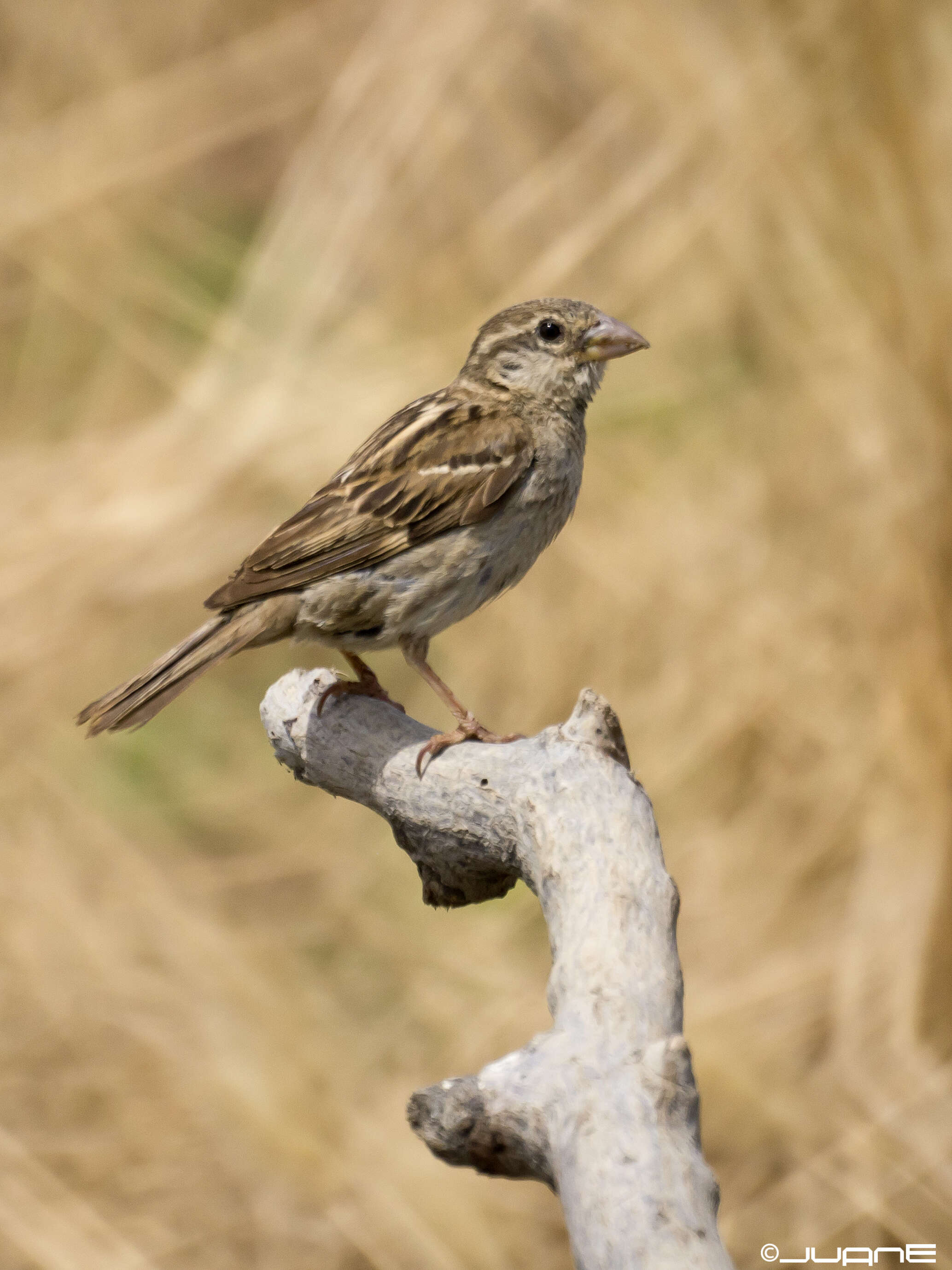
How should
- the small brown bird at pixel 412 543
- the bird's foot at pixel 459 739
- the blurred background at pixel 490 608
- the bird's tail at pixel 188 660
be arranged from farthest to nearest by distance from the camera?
the blurred background at pixel 490 608 → the small brown bird at pixel 412 543 → the bird's tail at pixel 188 660 → the bird's foot at pixel 459 739

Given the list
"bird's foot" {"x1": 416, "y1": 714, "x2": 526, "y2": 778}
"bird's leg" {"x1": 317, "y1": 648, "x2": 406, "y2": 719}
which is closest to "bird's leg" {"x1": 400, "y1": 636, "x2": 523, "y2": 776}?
"bird's foot" {"x1": 416, "y1": 714, "x2": 526, "y2": 778}

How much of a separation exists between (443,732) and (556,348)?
111 centimetres

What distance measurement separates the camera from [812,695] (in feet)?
18.5

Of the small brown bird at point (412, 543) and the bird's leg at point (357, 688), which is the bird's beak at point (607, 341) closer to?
the small brown bird at point (412, 543)

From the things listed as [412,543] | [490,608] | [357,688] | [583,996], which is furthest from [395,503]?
[490,608]

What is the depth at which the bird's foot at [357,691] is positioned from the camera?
10.7 ft

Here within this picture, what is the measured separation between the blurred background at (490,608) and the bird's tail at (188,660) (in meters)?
2.82

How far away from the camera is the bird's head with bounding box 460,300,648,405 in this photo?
3.53 metres

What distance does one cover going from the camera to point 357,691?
332 centimetres

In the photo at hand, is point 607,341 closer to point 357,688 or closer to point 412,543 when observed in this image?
point 412,543

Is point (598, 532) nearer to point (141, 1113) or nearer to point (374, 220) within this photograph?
point (374, 220)

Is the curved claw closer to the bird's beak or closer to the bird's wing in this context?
the bird's wing

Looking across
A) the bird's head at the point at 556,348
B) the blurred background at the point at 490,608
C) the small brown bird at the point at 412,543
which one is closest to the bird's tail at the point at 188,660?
the small brown bird at the point at 412,543

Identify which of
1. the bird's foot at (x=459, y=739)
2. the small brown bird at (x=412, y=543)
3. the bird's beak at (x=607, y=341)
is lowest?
the bird's foot at (x=459, y=739)
